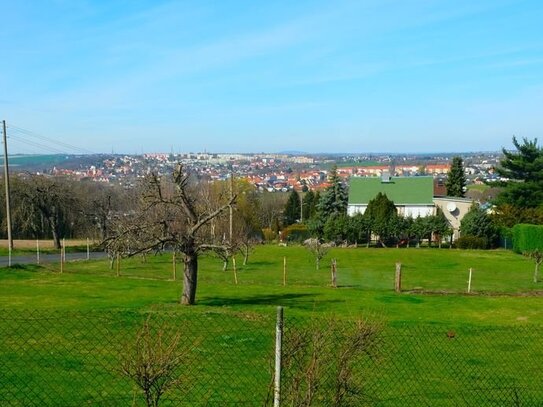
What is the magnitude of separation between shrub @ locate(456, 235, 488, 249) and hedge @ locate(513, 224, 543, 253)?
4.38 meters

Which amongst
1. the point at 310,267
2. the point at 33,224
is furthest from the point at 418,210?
the point at 33,224

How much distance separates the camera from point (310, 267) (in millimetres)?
33906

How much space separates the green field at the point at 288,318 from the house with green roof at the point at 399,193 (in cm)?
2571

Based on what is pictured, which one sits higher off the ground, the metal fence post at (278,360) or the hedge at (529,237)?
the metal fence post at (278,360)

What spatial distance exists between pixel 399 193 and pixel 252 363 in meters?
53.2

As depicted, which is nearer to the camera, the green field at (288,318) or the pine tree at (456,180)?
the green field at (288,318)

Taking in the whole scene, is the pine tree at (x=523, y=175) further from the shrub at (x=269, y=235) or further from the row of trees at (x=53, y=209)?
the row of trees at (x=53, y=209)

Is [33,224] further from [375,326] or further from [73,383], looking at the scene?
[375,326]

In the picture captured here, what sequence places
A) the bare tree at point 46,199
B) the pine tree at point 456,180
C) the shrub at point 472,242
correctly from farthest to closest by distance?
the pine tree at point 456,180
the shrub at point 472,242
the bare tree at point 46,199

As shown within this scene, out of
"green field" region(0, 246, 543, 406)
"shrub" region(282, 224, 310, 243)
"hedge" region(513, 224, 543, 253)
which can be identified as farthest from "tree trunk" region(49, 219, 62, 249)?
"hedge" region(513, 224, 543, 253)

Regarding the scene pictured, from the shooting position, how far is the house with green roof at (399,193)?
59.8 metres

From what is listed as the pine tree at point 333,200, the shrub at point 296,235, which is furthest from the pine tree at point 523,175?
the shrub at point 296,235

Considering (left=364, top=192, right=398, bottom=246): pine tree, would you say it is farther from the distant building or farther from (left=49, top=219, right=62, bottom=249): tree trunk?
(left=49, top=219, right=62, bottom=249): tree trunk

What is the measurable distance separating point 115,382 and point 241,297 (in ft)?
36.4
